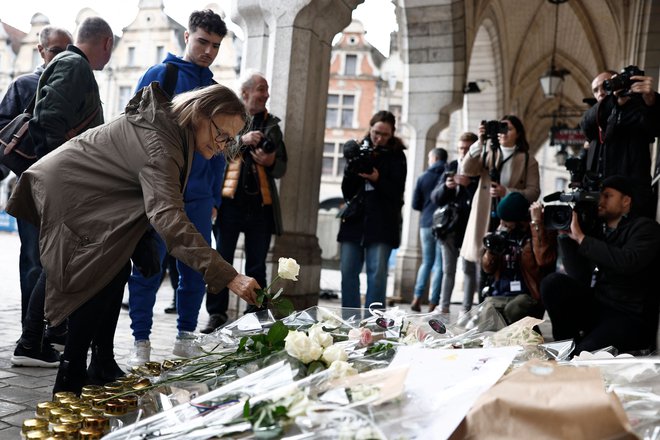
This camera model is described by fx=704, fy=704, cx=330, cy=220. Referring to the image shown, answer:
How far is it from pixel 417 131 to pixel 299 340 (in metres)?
8.26

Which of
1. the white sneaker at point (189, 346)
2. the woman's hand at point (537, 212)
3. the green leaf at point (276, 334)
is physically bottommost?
the white sneaker at point (189, 346)

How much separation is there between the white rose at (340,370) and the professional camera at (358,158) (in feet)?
11.7

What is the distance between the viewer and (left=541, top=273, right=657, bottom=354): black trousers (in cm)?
376

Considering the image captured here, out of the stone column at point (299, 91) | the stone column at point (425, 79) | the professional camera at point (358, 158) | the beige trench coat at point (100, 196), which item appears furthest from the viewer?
the stone column at point (425, 79)

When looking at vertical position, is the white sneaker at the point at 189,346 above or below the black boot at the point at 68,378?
above

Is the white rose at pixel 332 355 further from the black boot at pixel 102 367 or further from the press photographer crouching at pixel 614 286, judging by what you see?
the press photographer crouching at pixel 614 286

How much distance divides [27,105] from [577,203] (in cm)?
314

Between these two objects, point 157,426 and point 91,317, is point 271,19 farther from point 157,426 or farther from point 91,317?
point 157,426

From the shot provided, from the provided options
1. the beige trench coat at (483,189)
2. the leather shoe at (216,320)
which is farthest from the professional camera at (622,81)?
the leather shoe at (216,320)

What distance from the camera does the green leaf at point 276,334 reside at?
2.23 m

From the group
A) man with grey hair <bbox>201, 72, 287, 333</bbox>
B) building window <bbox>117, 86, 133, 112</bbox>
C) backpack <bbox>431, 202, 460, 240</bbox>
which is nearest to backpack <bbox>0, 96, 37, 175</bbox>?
man with grey hair <bbox>201, 72, 287, 333</bbox>

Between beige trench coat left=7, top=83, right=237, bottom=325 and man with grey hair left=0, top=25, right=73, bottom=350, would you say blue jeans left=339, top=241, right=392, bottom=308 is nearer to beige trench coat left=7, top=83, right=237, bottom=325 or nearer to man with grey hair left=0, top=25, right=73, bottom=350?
man with grey hair left=0, top=25, right=73, bottom=350

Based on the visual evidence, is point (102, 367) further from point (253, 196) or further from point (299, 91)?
point (299, 91)

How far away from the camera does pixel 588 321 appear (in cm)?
399
